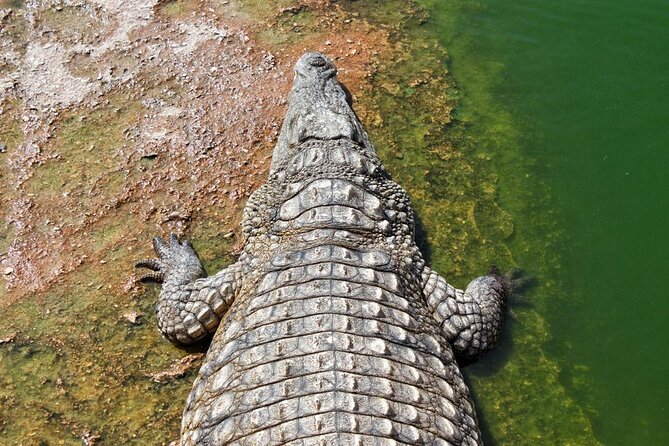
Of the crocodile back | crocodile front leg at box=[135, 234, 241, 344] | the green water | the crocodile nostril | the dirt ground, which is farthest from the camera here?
the crocodile nostril

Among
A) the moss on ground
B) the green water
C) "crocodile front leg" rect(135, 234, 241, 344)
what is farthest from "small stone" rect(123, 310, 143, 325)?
the green water

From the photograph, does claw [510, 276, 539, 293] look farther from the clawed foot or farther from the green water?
the clawed foot

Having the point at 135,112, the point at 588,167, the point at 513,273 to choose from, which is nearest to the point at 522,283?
the point at 513,273

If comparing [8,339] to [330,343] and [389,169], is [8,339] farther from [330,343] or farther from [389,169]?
[389,169]

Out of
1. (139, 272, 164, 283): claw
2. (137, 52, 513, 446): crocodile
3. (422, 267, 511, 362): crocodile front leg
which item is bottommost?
(139, 272, 164, 283): claw

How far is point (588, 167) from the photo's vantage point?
206 inches

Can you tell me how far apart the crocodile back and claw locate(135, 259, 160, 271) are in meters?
0.77

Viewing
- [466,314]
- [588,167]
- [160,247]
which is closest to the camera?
[466,314]

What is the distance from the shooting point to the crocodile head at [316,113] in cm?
453

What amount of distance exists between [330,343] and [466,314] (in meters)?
1.31

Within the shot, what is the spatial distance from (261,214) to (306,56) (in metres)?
1.95

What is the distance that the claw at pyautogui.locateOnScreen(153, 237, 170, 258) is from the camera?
4410 millimetres

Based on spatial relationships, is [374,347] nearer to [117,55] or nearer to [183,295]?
[183,295]

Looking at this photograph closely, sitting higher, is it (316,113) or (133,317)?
(316,113)
